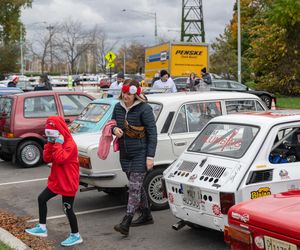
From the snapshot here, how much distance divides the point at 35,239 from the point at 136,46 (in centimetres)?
9530

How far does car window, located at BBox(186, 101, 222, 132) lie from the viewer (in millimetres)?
7965

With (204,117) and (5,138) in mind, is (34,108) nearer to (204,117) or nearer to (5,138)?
(5,138)

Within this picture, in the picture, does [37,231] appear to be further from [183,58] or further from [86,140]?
[183,58]

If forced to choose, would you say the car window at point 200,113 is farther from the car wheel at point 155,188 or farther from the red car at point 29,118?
the red car at point 29,118

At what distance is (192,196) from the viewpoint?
573cm

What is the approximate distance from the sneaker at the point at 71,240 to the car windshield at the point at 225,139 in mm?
1742

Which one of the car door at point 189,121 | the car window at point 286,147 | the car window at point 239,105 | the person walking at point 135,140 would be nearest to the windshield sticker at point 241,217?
the car window at point 286,147

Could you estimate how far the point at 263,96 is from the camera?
90.1 feet

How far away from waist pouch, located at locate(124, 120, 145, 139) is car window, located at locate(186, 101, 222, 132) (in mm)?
1796

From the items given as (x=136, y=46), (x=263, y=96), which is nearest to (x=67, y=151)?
(x=263, y=96)

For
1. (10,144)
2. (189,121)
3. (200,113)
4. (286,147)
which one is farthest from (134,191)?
(10,144)

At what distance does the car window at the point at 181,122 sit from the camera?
308 inches

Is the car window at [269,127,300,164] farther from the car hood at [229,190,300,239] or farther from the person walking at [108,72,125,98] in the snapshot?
the person walking at [108,72,125,98]

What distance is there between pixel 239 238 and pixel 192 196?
1.98 metres
